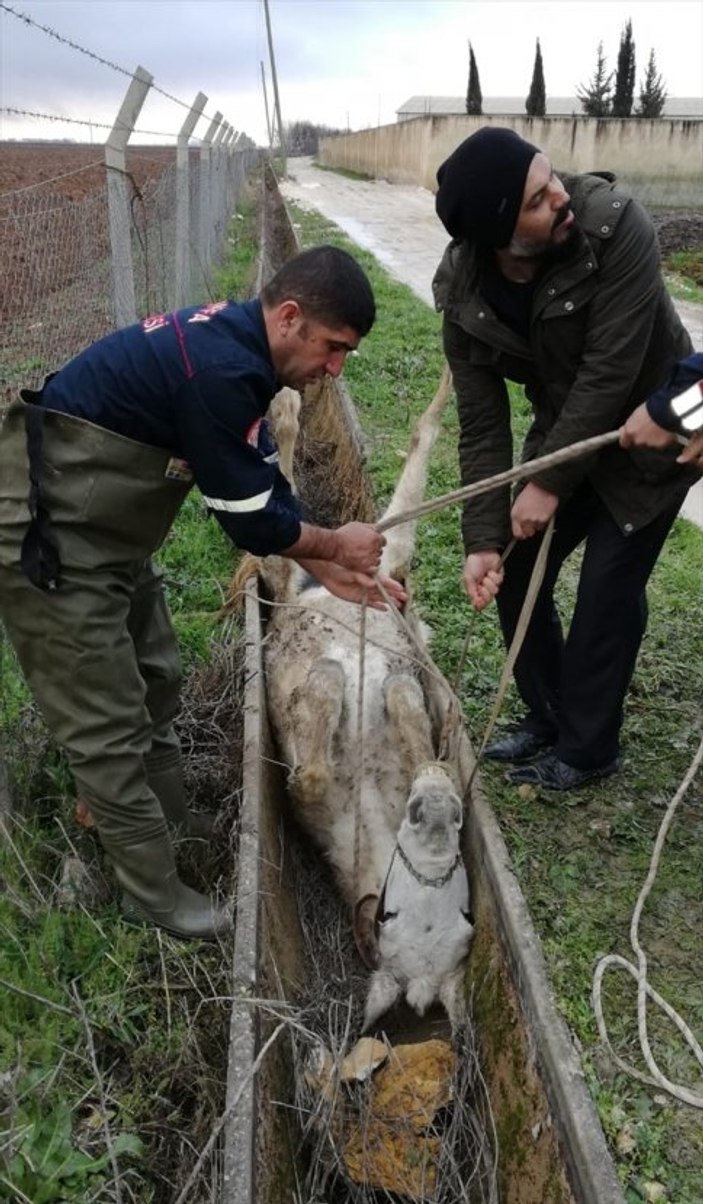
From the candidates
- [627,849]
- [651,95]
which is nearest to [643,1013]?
[627,849]

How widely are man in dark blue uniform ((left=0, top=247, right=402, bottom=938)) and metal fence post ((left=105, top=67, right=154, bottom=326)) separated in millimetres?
3196

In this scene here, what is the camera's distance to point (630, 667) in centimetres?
383

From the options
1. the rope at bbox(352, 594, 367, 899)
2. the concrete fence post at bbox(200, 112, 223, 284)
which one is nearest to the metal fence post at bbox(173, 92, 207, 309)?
the concrete fence post at bbox(200, 112, 223, 284)

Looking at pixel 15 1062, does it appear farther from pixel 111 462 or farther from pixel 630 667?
pixel 630 667

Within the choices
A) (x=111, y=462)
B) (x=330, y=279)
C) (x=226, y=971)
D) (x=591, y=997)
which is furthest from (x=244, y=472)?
(x=591, y=997)

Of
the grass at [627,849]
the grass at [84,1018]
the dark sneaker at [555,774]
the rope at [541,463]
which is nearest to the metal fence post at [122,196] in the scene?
the grass at [627,849]

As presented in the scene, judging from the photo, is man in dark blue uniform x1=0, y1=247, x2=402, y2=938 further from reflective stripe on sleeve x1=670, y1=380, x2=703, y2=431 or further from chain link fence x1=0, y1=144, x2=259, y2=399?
chain link fence x1=0, y1=144, x2=259, y2=399

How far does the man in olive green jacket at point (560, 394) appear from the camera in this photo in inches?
121

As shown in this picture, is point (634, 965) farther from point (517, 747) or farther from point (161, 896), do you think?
point (161, 896)

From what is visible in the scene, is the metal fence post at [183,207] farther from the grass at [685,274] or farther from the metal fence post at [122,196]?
the grass at [685,274]

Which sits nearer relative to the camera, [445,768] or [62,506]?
[62,506]

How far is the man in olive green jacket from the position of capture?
3076 mm

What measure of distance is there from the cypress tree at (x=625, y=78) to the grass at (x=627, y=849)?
146ft

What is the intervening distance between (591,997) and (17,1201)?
1742mm
